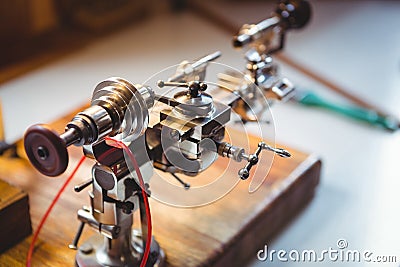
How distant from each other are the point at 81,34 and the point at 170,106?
3.53 feet

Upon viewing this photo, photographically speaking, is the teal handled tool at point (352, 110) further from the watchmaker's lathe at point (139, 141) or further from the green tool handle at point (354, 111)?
the watchmaker's lathe at point (139, 141)

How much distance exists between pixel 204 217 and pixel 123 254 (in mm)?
169

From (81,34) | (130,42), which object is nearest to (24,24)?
(81,34)

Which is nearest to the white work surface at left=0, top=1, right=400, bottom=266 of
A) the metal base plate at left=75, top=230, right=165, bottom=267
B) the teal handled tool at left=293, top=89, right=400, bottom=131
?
the teal handled tool at left=293, top=89, right=400, bottom=131

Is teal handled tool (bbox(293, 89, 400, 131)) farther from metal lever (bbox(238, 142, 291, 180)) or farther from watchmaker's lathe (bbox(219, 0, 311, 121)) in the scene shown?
metal lever (bbox(238, 142, 291, 180))

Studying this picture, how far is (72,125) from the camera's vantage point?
72 centimetres

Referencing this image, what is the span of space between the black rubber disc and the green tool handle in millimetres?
848

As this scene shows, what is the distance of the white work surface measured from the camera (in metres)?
1.09

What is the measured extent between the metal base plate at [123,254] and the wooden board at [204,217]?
2 centimetres

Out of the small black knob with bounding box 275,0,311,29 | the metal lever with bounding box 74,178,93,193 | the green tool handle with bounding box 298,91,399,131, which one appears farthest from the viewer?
the green tool handle with bounding box 298,91,399,131

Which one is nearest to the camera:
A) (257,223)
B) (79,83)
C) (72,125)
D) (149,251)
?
(72,125)

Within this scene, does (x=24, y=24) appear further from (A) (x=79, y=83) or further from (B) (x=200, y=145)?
(B) (x=200, y=145)

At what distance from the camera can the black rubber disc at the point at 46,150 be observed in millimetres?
692

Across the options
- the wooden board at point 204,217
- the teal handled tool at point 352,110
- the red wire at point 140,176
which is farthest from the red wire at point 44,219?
the teal handled tool at point 352,110
